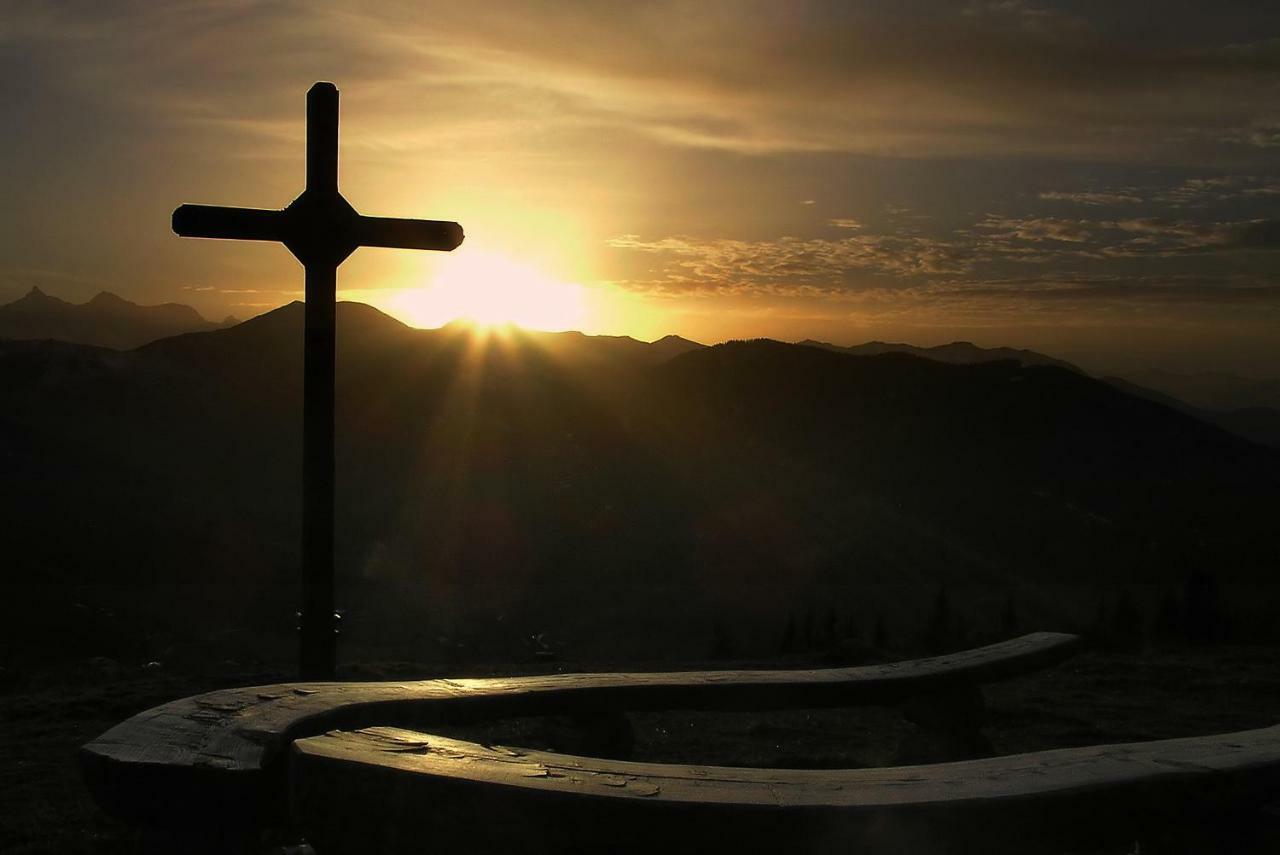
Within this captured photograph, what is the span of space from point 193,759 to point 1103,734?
18.3ft

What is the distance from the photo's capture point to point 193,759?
288 cm

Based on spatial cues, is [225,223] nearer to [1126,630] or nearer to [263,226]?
[263,226]

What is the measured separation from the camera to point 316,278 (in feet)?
19.2

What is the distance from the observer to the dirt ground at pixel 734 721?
189 inches

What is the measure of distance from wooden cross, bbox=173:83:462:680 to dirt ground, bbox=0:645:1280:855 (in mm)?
1267

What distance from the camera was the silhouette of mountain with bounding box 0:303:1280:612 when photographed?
56.2 metres

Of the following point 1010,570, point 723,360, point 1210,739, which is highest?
point 723,360

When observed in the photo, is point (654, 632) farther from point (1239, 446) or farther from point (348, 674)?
point (1239, 446)

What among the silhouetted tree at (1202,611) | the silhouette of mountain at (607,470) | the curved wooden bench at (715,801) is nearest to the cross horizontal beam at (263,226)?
the curved wooden bench at (715,801)

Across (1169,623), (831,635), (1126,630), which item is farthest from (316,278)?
(1169,623)

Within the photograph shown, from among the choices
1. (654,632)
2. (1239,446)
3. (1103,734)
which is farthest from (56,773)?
(1239,446)

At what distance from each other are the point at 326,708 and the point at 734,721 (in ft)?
14.3

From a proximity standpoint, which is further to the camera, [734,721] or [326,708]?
[734,721]

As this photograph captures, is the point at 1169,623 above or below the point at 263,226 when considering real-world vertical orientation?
below
